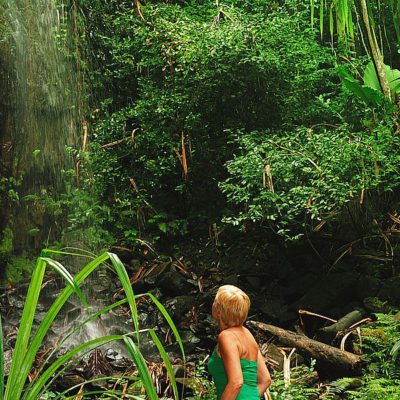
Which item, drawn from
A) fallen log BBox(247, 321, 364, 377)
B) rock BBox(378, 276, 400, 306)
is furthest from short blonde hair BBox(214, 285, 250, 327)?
rock BBox(378, 276, 400, 306)

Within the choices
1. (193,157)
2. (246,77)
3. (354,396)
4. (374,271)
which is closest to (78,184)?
(193,157)

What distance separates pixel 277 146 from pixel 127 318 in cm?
245

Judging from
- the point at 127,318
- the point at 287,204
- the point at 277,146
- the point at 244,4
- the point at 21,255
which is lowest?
the point at 127,318

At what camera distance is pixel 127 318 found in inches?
279

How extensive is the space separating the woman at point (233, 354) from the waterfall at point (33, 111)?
17.5ft

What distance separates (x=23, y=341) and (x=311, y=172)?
429 cm

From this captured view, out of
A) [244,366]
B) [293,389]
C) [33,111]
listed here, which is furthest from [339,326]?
[33,111]

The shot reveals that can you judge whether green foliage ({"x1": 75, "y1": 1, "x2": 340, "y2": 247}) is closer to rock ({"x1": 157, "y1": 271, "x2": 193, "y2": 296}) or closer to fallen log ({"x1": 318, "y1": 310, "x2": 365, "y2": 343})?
rock ({"x1": 157, "y1": 271, "x2": 193, "y2": 296})

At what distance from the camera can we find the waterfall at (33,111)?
7.95m

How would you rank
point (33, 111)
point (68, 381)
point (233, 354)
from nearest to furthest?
point (233, 354) < point (68, 381) < point (33, 111)

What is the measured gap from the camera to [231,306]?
10.2 ft

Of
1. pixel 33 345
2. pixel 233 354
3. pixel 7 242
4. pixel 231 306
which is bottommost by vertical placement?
pixel 7 242

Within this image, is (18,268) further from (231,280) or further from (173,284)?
(231,280)

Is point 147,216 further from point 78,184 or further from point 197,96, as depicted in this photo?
point 197,96
